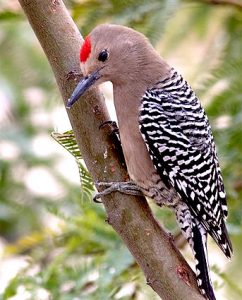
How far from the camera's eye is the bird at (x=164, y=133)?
3248mm

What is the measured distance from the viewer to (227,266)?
4.05 metres

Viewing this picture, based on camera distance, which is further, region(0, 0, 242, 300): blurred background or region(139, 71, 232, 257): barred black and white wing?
region(0, 0, 242, 300): blurred background

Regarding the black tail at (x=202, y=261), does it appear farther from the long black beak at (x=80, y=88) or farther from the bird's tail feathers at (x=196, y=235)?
the long black beak at (x=80, y=88)

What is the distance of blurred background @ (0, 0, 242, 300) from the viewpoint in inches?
142

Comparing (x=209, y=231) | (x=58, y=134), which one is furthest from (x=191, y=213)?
(x=58, y=134)

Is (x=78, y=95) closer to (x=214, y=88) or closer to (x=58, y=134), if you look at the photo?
(x=58, y=134)

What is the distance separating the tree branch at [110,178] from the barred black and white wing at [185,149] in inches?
13.8

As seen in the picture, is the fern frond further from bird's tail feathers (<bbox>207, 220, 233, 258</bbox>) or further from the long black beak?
bird's tail feathers (<bbox>207, 220, 233, 258</bbox>)

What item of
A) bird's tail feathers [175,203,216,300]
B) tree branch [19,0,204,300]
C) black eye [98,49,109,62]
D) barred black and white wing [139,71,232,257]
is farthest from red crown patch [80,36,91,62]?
bird's tail feathers [175,203,216,300]

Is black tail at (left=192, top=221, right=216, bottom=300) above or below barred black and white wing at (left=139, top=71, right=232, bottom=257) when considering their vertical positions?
below

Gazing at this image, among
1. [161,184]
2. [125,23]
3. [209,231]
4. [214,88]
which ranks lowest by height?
[209,231]

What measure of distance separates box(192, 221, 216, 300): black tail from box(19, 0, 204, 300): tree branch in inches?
1.1

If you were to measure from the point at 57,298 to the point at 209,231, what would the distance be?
0.68 metres

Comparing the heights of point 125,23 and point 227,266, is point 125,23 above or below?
above
